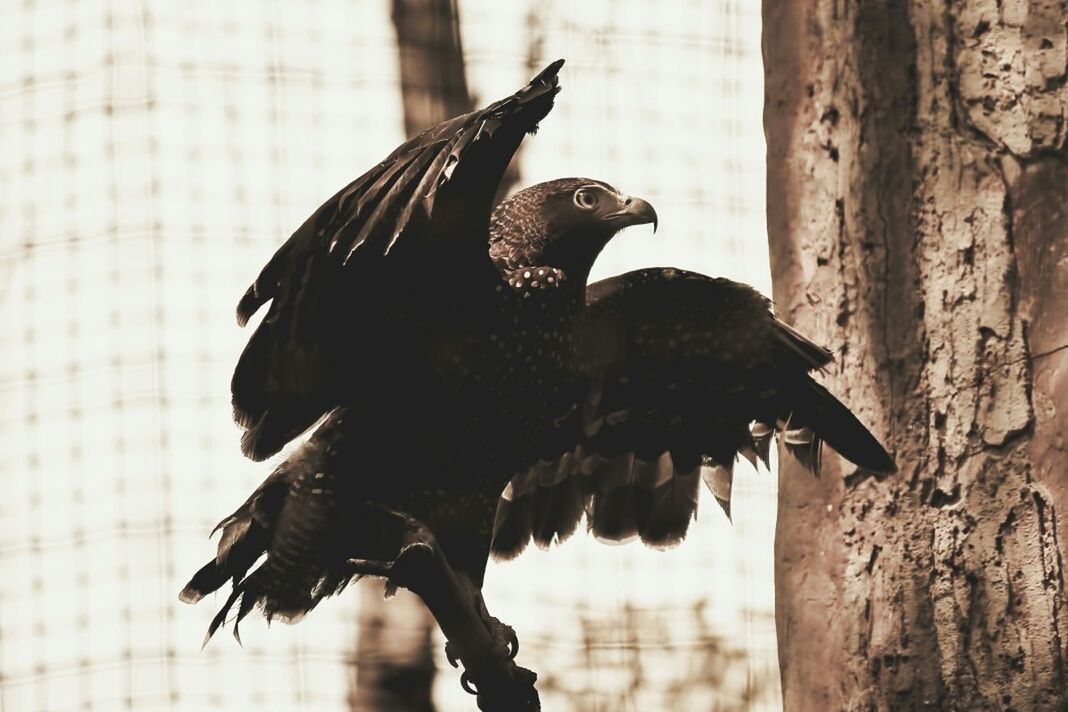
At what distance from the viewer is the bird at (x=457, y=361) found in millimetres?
2982

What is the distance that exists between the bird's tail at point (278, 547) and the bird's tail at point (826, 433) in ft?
3.78

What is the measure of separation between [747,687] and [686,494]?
2.74 metres

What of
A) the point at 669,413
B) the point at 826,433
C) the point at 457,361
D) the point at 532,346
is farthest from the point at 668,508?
the point at 457,361

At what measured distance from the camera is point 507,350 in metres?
3.24

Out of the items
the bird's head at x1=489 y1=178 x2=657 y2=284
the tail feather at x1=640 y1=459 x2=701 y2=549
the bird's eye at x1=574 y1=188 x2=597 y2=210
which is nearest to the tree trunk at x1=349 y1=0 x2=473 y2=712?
the tail feather at x1=640 y1=459 x2=701 y2=549

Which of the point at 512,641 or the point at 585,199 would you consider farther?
the point at 585,199

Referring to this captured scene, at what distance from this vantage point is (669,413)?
12.5 ft

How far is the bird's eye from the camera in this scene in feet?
11.6

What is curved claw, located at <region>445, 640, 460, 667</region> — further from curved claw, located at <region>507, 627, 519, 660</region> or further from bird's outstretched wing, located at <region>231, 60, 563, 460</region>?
bird's outstretched wing, located at <region>231, 60, 563, 460</region>

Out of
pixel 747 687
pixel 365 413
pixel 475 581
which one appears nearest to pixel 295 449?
pixel 365 413

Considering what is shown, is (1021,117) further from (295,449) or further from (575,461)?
(295,449)

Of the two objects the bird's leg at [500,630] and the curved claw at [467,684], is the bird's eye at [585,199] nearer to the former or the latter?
the bird's leg at [500,630]

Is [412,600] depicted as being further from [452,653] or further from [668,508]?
[452,653]

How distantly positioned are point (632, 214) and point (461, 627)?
124 cm
